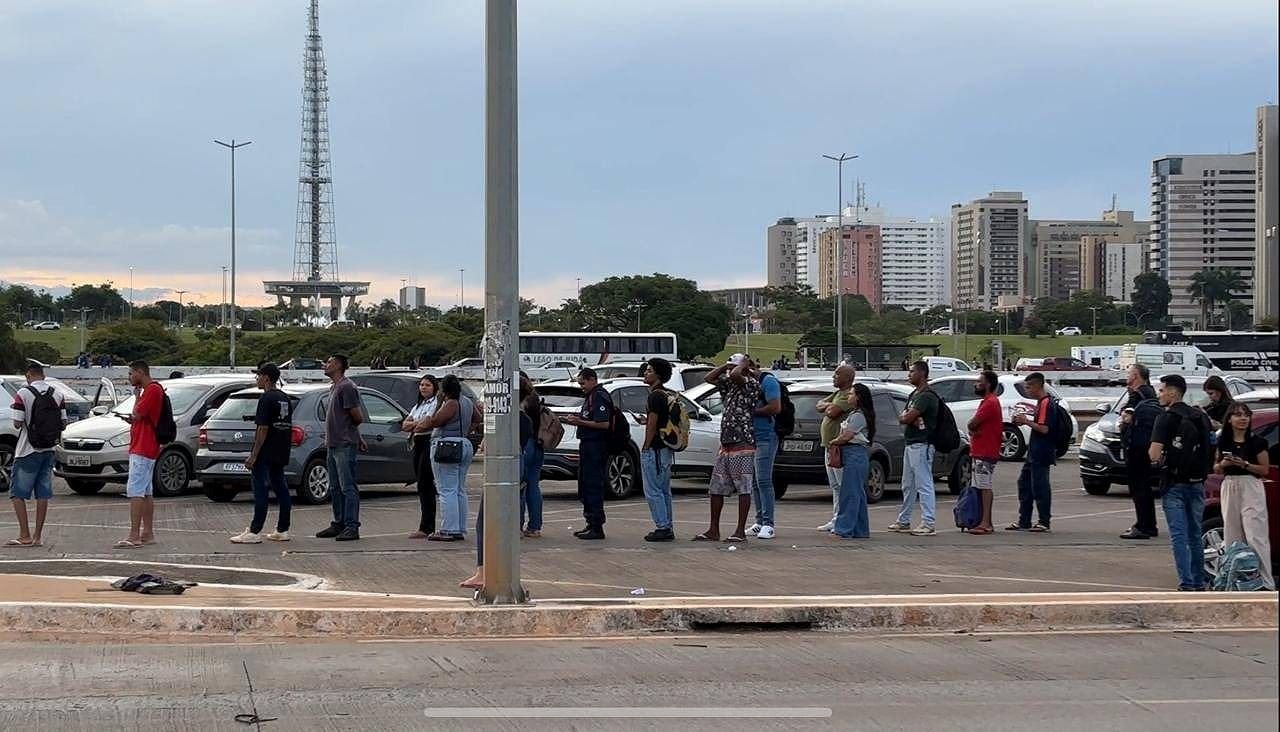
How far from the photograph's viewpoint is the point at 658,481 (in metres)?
15.1

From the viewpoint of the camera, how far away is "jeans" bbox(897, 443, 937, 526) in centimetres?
1612

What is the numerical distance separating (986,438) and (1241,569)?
14.6 feet

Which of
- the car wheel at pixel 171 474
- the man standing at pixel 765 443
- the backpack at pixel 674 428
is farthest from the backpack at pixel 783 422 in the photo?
the car wheel at pixel 171 474

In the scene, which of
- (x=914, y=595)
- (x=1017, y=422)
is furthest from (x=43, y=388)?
(x=1017, y=422)

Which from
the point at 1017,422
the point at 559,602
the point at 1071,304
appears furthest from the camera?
the point at 1071,304

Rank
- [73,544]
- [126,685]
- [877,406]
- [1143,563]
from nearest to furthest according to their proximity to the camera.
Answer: [126,685], [1143,563], [73,544], [877,406]

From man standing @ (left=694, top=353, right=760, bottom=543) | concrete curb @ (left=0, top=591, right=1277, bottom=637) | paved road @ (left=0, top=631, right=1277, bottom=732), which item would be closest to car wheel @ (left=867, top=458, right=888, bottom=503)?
man standing @ (left=694, top=353, right=760, bottom=543)

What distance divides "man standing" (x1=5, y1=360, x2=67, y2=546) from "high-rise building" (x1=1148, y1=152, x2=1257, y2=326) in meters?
105

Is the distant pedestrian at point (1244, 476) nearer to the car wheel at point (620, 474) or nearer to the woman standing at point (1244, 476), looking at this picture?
the woman standing at point (1244, 476)

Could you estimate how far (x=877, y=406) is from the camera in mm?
20625

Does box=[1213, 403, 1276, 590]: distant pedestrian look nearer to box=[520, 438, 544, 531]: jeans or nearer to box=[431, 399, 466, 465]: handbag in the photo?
box=[520, 438, 544, 531]: jeans

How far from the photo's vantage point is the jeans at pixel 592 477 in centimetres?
1535

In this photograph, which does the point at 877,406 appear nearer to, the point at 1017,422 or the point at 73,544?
the point at 1017,422

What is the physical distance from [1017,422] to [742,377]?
47.3 ft
